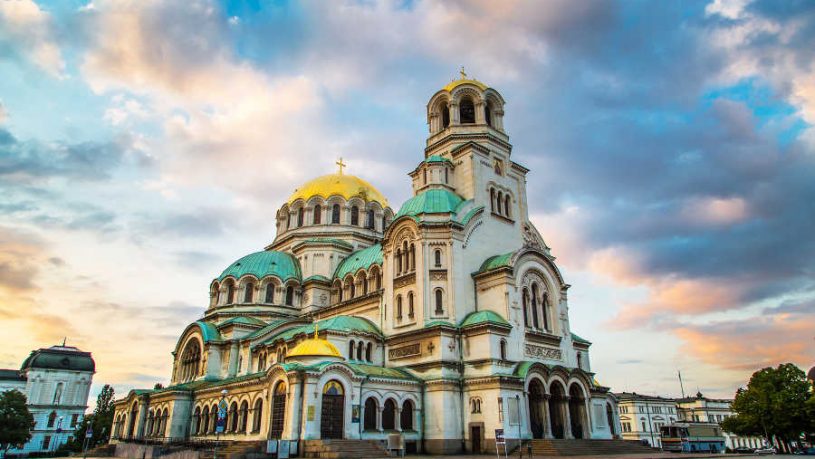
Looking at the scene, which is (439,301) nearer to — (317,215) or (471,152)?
(471,152)

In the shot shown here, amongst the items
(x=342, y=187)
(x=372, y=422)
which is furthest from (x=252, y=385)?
(x=342, y=187)

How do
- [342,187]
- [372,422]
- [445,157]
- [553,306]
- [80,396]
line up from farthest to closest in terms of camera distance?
1. [80,396]
2. [342,187]
3. [445,157]
4. [553,306]
5. [372,422]

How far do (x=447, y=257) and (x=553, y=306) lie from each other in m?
8.39

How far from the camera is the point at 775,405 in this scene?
4381 cm

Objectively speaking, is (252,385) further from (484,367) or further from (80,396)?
(80,396)

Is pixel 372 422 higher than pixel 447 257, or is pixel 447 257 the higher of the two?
pixel 447 257

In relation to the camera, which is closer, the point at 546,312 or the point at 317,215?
the point at 546,312

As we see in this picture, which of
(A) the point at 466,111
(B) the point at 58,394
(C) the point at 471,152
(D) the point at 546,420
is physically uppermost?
(A) the point at 466,111

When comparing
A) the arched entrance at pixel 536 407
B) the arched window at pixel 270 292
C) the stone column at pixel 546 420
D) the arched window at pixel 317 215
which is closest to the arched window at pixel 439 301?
the arched entrance at pixel 536 407

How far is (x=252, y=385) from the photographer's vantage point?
109 feet

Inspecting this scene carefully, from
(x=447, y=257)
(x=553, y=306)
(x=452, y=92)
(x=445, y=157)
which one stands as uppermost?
(x=452, y=92)

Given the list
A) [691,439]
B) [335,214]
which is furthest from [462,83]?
[691,439]

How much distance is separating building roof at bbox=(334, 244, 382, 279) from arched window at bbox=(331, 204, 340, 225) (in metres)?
5.23

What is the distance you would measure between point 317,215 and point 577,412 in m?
28.5
